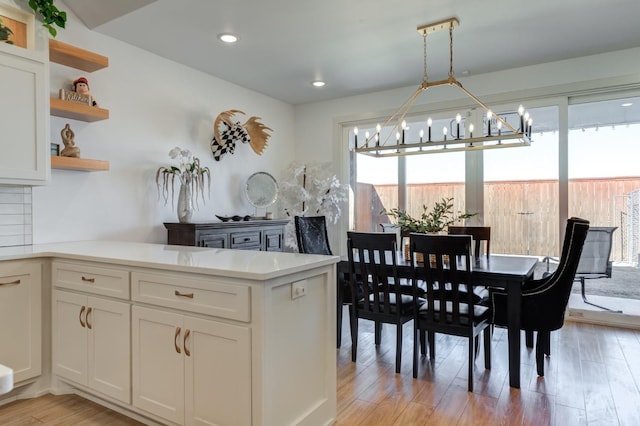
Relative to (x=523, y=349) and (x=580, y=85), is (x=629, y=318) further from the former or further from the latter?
(x=580, y=85)

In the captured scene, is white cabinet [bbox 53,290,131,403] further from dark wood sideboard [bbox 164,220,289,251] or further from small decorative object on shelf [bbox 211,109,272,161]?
small decorative object on shelf [bbox 211,109,272,161]

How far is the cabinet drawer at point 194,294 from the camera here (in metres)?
1.72

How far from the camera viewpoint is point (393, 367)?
292 centimetres

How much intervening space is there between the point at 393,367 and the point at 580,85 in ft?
11.1

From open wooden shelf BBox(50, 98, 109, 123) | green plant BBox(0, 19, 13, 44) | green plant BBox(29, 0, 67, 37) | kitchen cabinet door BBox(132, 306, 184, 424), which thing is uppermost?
green plant BBox(29, 0, 67, 37)

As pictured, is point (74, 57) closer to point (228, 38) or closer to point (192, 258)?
point (228, 38)

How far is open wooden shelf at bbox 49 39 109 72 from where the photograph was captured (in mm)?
2900

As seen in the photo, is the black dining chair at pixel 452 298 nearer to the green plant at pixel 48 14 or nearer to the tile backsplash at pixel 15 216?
the tile backsplash at pixel 15 216

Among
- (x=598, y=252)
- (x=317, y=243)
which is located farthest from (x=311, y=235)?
(x=598, y=252)

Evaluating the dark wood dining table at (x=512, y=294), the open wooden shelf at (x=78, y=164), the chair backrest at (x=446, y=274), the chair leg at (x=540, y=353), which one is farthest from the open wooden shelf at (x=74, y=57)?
the chair leg at (x=540, y=353)

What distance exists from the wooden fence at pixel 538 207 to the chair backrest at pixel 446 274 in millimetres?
2026

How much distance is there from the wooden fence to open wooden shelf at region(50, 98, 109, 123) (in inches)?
144

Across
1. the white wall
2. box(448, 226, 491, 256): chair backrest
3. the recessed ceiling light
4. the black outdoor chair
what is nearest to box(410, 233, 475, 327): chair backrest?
box(448, 226, 491, 256): chair backrest

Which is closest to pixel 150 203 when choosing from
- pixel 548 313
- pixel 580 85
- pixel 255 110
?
pixel 255 110
